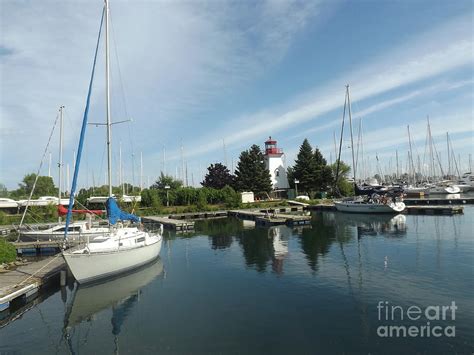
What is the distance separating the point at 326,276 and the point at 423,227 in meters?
22.1

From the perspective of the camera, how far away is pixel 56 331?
14.4m

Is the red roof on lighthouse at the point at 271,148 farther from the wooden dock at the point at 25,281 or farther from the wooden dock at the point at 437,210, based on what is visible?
the wooden dock at the point at 25,281

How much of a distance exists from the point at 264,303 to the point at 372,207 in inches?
1584

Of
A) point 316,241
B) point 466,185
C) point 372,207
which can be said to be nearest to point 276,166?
point 372,207

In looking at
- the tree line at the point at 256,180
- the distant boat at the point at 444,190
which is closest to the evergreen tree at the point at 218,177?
the tree line at the point at 256,180

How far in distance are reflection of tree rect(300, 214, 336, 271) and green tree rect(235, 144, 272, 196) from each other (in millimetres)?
30425

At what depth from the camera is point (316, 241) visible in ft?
105

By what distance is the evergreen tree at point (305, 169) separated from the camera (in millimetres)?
76625

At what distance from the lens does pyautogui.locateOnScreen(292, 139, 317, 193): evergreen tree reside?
7662 cm

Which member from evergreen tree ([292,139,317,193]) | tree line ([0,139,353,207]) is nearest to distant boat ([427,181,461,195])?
tree line ([0,139,353,207])

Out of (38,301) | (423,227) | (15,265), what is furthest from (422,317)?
(423,227)

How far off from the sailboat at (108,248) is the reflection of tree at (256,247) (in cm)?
707

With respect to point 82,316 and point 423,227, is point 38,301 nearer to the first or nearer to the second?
point 82,316

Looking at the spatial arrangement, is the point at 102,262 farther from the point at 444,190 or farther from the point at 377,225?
the point at 444,190
